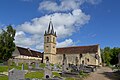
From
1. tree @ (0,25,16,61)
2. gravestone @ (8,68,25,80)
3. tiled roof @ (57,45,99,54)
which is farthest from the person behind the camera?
tiled roof @ (57,45,99,54)

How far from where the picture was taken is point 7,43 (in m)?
51.7

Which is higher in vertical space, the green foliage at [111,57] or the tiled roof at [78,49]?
the tiled roof at [78,49]

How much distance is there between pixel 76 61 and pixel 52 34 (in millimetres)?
13198

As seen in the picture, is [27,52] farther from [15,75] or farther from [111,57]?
[15,75]

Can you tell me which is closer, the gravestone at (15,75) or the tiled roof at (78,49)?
the gravestone at (15,75)

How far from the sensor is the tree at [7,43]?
5038 cm

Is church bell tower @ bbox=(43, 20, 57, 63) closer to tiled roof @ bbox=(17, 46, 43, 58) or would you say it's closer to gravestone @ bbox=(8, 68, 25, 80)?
tiled roof @ bbox=(17, 46, 43, 58)

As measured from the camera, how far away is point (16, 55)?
68688 mm

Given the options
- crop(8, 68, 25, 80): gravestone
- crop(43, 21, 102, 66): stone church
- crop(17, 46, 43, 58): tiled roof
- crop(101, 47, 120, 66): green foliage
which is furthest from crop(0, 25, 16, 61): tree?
crop(101, 47, 120, 66): green foliage

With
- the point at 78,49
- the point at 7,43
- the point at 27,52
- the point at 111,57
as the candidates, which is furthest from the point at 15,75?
the point at 111,57

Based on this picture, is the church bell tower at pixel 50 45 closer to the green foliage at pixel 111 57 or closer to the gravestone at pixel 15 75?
the green foliage at pixel 111 57

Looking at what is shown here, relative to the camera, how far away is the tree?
50.4 meters

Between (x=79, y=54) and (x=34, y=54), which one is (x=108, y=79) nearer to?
(x=79, y=54)

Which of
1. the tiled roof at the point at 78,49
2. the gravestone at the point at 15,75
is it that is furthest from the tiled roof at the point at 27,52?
the gravestone at the point at 15,75
